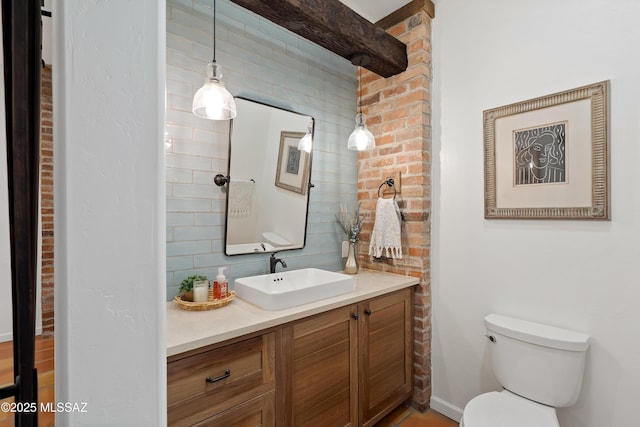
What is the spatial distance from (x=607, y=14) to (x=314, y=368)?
2259mm

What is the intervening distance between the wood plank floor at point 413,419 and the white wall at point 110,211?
186 cm

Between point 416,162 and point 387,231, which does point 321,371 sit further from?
point 416,162

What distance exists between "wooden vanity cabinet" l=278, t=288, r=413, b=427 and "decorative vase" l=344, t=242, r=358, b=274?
41 centimetres

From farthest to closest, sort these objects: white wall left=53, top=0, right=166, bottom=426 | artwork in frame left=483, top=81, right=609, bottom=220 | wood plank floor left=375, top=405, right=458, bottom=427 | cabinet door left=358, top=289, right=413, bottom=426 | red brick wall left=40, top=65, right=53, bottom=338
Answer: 1. wood plank floor left=375, top=405, right=458, bottom=427
2. cabinet door left=358, top=289, right=413, bottom=426
3. artwork in frame left=483, top=81, right=609, bottom=220
4. red brick wall left=40, top=65, right=53, bottom=338
5. white wall left=53, top=0, right=166, bottom=426

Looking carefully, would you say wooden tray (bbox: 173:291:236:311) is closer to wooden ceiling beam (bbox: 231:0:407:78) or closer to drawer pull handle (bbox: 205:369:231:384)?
drawer pull handle (bbox: 205:369:231:384)

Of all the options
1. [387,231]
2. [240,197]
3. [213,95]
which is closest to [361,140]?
[387,231]

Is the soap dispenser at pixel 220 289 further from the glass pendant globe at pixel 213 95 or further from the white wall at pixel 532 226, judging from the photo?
the white wall at pixel 532 226

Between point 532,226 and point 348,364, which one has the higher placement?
point 532,226

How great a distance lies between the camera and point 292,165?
215cm

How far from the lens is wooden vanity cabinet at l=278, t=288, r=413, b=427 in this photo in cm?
142

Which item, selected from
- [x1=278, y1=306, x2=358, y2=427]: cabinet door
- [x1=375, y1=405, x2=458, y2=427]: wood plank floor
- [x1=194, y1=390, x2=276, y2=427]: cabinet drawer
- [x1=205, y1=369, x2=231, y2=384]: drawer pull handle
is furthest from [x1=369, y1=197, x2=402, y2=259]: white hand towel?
[x1=205, y1=369, x2=231, y2=384]: drawer pull handle

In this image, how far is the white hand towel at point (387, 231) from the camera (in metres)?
2.13

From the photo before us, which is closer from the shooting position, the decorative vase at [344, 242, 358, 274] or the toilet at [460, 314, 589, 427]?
the toilet at [460, 314, 589, 427]

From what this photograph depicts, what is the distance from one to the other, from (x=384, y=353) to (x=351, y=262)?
67 cm
